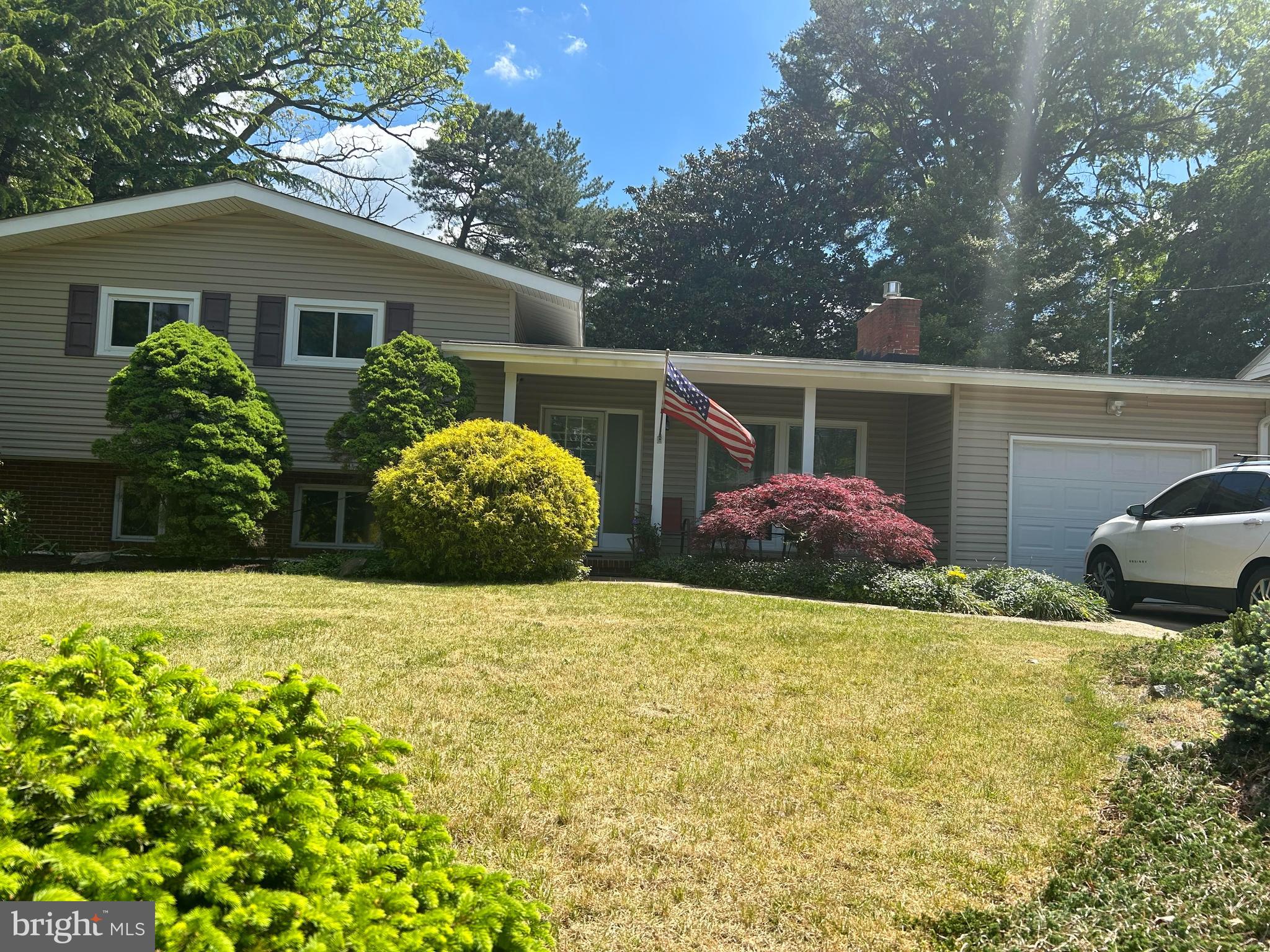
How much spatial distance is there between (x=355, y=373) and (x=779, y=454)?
22.3 feet

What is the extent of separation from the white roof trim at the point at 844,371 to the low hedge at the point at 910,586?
2784 millimetres

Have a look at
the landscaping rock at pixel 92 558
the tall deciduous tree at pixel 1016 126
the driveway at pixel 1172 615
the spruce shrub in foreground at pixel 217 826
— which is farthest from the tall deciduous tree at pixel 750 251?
the spruce shrub in foreground at pixel 217 826

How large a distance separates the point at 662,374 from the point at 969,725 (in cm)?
852

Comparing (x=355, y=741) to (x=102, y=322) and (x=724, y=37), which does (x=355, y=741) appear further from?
(x=724, y=37)

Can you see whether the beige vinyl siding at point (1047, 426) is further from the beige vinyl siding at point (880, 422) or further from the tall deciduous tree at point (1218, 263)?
the tall deciduous tree at point (1218, 263)

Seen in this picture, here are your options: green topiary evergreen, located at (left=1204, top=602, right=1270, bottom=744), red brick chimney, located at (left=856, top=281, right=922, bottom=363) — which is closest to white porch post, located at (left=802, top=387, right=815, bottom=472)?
red brick chimney, located at (left=856, top=281, right=922, bottom=363)

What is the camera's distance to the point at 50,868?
137cm

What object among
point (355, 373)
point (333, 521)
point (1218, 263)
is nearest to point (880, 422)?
point (355, 373)

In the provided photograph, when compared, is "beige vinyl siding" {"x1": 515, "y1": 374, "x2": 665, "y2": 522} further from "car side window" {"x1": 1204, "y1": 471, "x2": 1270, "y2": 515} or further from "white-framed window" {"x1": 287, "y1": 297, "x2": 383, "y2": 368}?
"car side window" {"x1": 1204, "y1": 471, "x2": 1270, "y2": 515}

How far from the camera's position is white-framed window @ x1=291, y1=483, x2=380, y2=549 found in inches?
→ 532

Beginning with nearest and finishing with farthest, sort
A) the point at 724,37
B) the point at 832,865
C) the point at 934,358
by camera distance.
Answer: the point at 832,865
the point at 934,358
the point at 724,37

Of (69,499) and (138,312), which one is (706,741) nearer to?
(138,312)

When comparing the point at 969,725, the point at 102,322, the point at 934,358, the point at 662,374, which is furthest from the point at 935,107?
the point at 969,725

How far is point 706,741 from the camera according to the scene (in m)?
4.07
